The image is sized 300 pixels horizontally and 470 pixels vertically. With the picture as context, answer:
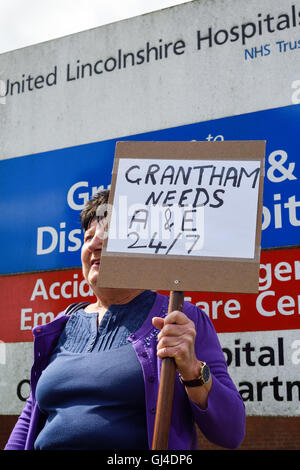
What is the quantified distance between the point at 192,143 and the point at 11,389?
250cm

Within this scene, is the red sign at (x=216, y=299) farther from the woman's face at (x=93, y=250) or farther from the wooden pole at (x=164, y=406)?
the wooden pole at (x=164, y=406)

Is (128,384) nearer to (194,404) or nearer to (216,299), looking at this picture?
(194,404)

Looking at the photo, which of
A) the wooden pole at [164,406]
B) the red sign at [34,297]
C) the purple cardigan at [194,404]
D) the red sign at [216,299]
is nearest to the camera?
the wooden pole at [164,406]

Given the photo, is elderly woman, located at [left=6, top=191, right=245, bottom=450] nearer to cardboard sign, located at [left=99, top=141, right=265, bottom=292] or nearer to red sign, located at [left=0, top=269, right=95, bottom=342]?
cardboard sign, located at [left=99, top=141, right=265, bottom=292]

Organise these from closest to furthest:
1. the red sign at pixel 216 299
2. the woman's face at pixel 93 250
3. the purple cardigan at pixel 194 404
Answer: the purple cardigan at pixel 194 404, the woman's face at pixel 93 250, the red sign at pixel 216 299

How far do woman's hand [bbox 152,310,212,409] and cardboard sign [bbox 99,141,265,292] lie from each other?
0.31 ft

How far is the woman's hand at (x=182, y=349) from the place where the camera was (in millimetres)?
1293

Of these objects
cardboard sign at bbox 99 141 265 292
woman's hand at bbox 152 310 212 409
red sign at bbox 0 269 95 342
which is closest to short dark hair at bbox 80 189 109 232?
cardboard sign at bbox 99 141 265 292

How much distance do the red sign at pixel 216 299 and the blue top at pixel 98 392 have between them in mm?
1522

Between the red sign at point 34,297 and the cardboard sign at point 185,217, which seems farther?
the red sign at point 34,297

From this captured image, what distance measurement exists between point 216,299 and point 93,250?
5.04 feet

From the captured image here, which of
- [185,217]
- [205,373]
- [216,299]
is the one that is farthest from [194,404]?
[216,299]

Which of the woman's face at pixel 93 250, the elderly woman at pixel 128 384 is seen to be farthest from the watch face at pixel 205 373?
the woman's face at pixel 93 250

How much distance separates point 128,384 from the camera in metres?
1.42
